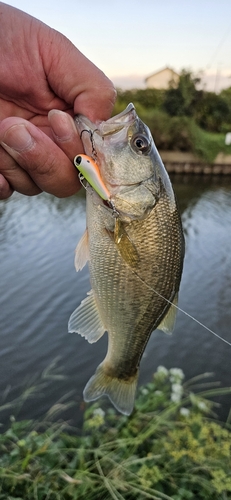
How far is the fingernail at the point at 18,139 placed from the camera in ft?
6.22

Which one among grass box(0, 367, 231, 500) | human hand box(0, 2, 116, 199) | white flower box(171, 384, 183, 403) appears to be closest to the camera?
human hand box(0, 2, 116, 199)

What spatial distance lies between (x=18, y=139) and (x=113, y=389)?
63.3 inches

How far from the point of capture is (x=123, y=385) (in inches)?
102

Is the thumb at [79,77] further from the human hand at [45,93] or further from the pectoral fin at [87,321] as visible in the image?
the pectoral fin at [87,321]

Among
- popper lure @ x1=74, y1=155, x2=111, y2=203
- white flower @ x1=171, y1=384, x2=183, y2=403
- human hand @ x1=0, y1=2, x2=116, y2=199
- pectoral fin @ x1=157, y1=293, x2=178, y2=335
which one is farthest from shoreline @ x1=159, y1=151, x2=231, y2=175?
popper lure @ x1=74, y1=155, x2=111, y2=203

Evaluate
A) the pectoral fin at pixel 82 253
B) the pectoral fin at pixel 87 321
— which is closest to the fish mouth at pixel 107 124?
the pectoral fin at pixel 82 253

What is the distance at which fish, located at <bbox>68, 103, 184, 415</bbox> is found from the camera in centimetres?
217

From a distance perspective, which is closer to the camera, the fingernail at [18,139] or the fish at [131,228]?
the fingernail at [18,139]

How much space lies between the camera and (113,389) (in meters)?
2.57

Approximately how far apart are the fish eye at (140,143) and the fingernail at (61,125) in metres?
0.34

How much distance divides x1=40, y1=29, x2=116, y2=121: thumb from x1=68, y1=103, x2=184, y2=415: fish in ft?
0.24

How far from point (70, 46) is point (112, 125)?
470 millimetres

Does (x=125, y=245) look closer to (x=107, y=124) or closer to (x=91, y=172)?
(x=91, y=172)

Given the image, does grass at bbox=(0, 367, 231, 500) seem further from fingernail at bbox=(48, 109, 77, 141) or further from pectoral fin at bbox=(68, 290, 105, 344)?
fingernail at bbox=(48, 109, 77, 141)
